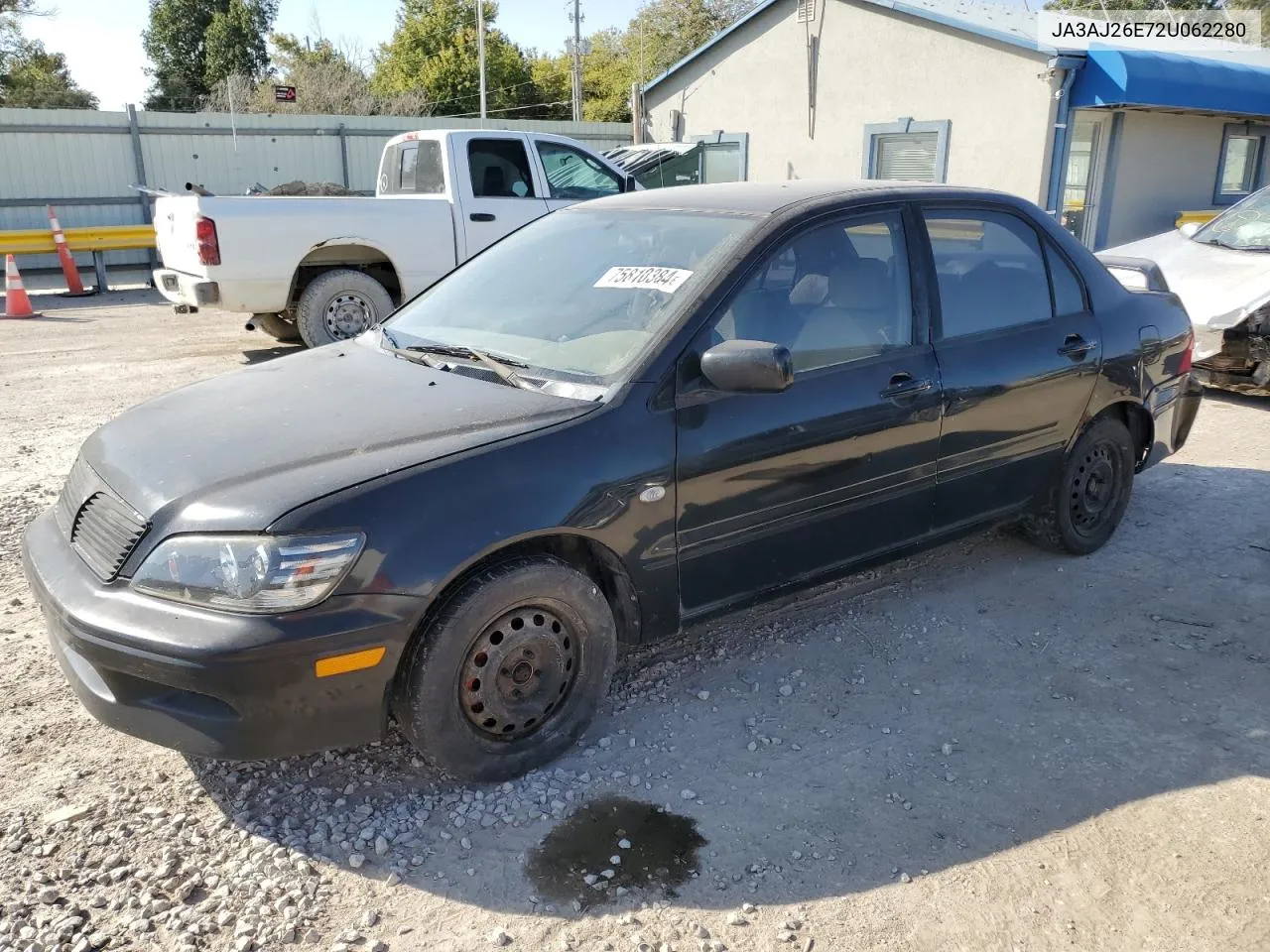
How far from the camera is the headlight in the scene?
2.56m

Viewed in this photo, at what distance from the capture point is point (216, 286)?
27.6 feet

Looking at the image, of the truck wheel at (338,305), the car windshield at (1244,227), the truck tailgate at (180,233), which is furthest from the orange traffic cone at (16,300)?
the car windshield at (1244,227)

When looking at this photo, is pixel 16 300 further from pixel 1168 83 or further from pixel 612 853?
pixel 1168 83

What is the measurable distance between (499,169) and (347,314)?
204 centimetres

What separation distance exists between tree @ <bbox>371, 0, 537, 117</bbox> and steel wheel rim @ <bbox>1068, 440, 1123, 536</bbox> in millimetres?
42613

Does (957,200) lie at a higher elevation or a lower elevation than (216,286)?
higher

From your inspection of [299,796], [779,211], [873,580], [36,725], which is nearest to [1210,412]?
[873,580]

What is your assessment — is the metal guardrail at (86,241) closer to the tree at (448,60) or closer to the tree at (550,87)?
the tree at (448,60)

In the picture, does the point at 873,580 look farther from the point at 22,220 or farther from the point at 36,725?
the point at 22,220

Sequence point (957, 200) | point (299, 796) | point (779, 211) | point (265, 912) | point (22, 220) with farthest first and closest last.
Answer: point (22, 220), point (957, 200), point (779, 211), point (299, 796), point (265, 912)

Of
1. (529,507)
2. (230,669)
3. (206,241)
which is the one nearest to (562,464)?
(529,507)

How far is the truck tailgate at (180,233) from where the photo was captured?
332 inches

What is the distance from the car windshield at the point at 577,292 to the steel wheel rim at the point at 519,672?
0.80 m

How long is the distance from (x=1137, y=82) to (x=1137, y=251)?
16.5ft
